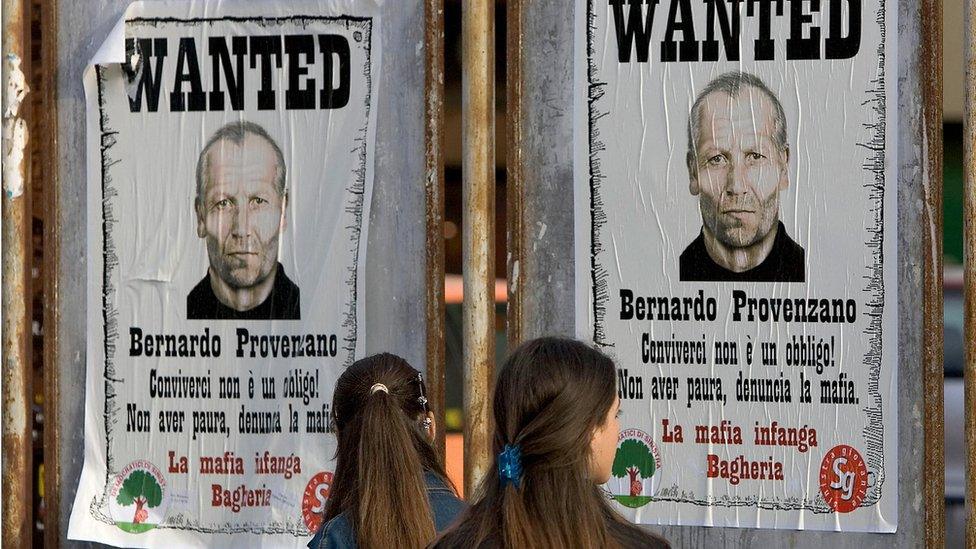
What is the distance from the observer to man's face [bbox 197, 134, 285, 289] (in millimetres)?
4109

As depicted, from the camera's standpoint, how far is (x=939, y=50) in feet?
12.1

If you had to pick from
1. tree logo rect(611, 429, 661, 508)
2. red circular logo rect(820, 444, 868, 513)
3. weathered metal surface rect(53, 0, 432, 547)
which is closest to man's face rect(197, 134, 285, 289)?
weathered metal surface rect(53, 0, 432, 547)

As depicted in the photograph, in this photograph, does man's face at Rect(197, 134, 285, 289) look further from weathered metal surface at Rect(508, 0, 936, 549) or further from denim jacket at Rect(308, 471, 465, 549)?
denim jacket at Rect(308, 471, 465, 549)

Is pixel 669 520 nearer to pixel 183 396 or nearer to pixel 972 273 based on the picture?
pixel 972 273

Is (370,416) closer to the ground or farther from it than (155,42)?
closer to the ground

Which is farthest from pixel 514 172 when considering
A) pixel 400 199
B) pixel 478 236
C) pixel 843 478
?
pixel 843 478

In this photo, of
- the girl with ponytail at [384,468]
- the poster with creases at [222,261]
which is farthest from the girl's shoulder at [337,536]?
the poster with creases at [222,261]

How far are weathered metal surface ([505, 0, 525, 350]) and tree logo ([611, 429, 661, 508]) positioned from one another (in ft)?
1.58

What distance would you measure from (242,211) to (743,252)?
168cm

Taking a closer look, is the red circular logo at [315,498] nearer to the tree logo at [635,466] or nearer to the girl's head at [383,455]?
the tree logo at [635,466]

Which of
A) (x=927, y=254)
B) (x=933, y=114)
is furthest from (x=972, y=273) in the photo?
(x=933, y=114)

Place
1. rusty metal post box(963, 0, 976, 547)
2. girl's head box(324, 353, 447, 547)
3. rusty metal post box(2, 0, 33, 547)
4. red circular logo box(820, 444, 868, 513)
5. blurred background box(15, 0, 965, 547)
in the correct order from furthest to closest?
1. blurred background box(15, 0, 965, 547)
2. rusty metal post box(2, 0, 33, 547)
3. red circular logo box(820, 444, 868, 513)
4. rusty metal post box(963, 0, 976, 547)
5. girl's head box(324, 353, 447, 547)

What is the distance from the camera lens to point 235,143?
4133mm

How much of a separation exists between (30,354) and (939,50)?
3.18 m
